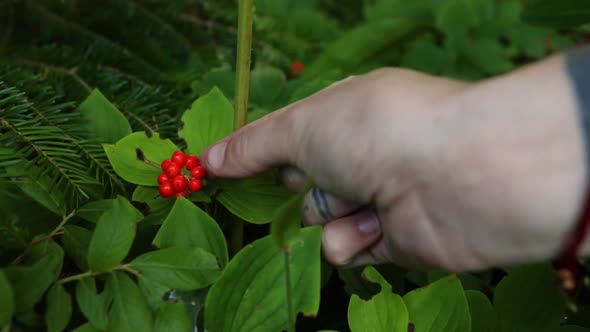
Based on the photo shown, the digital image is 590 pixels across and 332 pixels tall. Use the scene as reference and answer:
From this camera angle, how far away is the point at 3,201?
686 millimetres

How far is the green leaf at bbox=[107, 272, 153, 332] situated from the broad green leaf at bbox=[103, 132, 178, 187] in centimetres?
16

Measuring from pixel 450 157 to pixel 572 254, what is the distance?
12 cm

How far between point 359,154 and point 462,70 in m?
1.12

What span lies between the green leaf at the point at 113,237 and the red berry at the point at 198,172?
0.44ft

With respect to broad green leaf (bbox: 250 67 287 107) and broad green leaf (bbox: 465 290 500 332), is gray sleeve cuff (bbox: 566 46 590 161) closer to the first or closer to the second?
broad green leaf (bbox: 465 290 500 332)

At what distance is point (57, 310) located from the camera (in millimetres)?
552

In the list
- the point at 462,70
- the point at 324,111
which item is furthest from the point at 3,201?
the point at 462,70

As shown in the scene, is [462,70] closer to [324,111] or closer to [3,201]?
[324,111]

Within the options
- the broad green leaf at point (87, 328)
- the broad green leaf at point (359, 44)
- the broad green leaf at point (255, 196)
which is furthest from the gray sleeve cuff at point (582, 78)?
the broad green leaf at point (359, 44)

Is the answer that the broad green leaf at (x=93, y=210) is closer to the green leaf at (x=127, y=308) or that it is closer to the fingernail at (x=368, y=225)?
the green leaf at (x=127, y=308)

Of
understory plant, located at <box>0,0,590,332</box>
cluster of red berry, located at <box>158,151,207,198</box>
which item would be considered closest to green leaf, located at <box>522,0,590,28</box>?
understory plant, located at <box>0,0,590,332</box>

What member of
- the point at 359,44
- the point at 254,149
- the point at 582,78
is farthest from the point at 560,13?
the point at 359,44

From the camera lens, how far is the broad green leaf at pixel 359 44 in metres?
1.35

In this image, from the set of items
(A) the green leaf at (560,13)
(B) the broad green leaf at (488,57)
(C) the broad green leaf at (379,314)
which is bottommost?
(B) the broad green leaf at (488,57)
